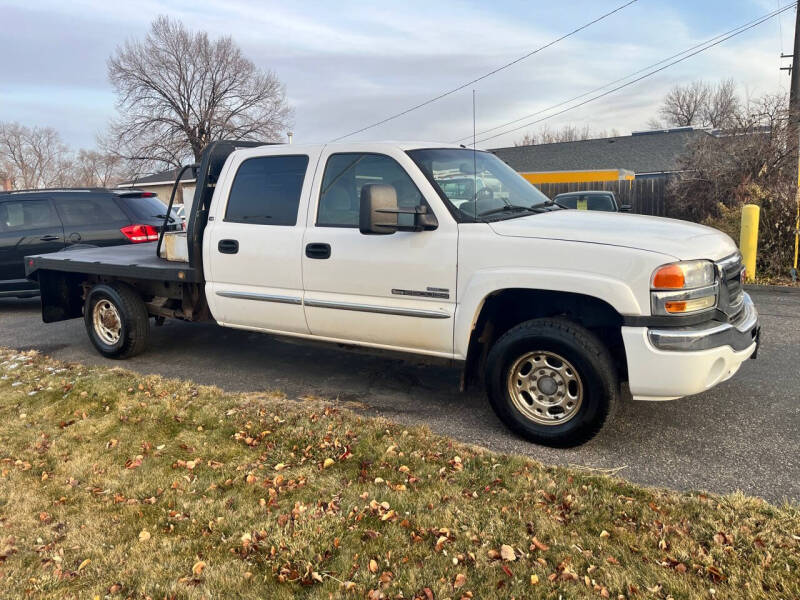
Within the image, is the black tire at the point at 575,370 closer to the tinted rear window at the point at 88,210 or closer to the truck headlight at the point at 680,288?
the truck headlight at the point at 680,288

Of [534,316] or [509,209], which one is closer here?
[534,316]

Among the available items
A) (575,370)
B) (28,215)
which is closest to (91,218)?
(28,215)

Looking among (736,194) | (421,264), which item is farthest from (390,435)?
(736,194)

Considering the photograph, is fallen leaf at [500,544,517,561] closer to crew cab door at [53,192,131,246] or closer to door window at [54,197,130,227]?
crew cab door at [53,192,131,246]

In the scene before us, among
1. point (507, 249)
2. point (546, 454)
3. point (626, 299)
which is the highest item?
point (507, 249)

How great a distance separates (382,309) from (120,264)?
3.07m

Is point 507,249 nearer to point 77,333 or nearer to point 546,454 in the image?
point 546,454

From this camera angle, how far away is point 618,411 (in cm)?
458

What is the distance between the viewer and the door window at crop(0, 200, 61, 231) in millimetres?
9258

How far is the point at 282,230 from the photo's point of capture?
16.2 ft

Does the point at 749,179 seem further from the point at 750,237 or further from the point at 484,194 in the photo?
the point at 484,194

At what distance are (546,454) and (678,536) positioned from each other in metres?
1.14

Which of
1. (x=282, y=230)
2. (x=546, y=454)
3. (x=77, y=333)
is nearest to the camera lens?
(x=546, y=454)

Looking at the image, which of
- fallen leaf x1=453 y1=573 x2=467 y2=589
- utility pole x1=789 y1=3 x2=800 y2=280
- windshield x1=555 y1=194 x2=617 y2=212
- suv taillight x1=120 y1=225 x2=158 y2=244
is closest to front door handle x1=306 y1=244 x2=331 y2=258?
fallen leaf x1=453 y1=573 x2=467 y2=589
